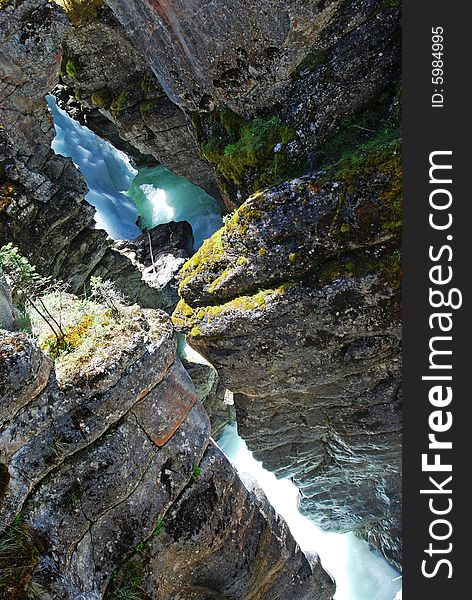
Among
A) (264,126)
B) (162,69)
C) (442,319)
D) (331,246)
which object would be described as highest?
(162,69)

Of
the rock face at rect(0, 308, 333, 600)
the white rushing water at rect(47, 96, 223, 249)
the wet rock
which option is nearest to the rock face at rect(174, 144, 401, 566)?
the rock face at rect(0, 308, 333, 600)

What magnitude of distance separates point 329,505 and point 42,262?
404 inches

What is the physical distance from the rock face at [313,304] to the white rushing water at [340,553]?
547 centimetres

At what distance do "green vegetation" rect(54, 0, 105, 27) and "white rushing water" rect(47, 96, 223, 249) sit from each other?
6477 millimetres

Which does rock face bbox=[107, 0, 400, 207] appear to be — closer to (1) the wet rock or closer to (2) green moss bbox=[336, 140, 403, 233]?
(2) green moss bbox=[336, 140, 403, 233]

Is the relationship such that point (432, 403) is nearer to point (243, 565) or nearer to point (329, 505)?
point (243, 565)

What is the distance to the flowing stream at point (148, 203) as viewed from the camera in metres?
18.5

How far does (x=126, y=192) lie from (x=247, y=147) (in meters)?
14.0

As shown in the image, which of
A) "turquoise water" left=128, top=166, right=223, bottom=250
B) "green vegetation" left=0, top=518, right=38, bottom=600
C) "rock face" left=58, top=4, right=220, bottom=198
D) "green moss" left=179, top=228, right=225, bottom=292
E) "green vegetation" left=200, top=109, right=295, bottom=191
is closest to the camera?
"green vegetation" left=0, top=518, right=38, bottom=600

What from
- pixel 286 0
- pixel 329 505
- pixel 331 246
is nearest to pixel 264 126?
pixel 286 0

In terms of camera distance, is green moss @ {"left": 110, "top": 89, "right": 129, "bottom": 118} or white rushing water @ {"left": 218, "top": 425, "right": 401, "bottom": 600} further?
green moss @ {"left": 110, "top": 89, "right": 129, "bottom": 118}

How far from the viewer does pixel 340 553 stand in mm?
17688

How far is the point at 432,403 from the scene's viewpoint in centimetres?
546

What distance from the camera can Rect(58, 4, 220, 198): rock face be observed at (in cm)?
1652
